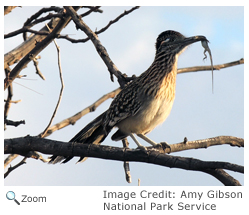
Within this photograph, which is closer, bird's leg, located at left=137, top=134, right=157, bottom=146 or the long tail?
the long tail

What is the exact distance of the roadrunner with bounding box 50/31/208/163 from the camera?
18.7ft

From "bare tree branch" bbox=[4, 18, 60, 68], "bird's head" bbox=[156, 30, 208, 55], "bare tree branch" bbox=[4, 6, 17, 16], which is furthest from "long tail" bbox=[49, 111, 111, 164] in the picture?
"bare tree branch" bbox=[4, 6, 17, 16]

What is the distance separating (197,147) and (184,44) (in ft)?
5.69

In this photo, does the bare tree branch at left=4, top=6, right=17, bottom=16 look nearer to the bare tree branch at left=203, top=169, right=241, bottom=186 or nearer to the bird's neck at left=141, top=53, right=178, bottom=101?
the bird's neck at left=141, top=53, right=178, bottom=101

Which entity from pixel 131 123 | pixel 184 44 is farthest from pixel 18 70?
pixel 184 44

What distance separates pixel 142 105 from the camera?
5680mm

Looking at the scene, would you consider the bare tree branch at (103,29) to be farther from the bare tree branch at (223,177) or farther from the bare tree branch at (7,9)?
the bare tree branch at (223,177)

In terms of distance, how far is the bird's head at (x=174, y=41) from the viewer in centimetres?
606

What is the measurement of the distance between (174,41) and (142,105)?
→ 116 centimetres

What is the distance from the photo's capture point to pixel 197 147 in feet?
16.6

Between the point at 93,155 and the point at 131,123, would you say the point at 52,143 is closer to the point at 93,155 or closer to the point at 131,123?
the point at 93,155

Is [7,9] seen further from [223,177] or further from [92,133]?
[223,177]

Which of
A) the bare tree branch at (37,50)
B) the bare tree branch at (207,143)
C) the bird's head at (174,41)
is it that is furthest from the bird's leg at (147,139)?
the bare tree branch at (37,50)

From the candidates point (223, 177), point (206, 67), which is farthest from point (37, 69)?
point (223, 177)
